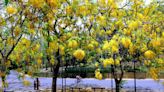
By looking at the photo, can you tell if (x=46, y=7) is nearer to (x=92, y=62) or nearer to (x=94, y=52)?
(x=94, y=52)

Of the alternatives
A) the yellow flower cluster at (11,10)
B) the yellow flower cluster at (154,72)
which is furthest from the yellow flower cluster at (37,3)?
the yellow flower cluster at (154,72)

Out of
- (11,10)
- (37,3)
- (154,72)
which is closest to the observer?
(37,3)

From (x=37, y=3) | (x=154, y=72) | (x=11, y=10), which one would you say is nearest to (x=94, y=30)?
(x=154, y=72)

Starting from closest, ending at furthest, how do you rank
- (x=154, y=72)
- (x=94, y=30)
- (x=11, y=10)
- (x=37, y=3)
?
(x=37, y=3)
(x=11, y=10)
(x=154, y=72)
(x=94, y=30)

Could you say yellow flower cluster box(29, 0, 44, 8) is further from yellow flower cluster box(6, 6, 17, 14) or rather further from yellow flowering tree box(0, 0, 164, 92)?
yellow flower cluster box(6, 6, 17, 14)

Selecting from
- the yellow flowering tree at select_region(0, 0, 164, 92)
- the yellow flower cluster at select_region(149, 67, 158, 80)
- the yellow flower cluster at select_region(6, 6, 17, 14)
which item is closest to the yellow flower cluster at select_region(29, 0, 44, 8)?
the yellow flowering tree at select_region(0, 0, 164, 92)

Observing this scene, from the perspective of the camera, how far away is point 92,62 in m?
10.8

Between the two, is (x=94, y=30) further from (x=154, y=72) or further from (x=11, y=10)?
(x=11, y=10)

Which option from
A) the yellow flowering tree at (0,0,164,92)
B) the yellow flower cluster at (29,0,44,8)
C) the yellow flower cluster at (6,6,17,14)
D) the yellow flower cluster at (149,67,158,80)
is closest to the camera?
the yellow flower cluster at (29,0,44,8)

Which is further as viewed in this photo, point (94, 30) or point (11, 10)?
point (94, 30)

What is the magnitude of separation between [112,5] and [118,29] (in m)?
1.09

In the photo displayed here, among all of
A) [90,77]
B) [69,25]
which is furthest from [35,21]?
[90,77]

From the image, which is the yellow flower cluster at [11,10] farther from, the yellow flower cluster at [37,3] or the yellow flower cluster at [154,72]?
the yellow flower cluster at [154,72]

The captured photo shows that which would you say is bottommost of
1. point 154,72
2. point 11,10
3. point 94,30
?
point 154,72
